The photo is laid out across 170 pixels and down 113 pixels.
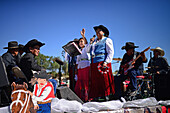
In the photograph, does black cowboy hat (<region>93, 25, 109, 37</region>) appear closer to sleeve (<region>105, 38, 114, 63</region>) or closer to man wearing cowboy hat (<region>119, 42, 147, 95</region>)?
sleeve (<region>105, 38, 114, 63</region>)

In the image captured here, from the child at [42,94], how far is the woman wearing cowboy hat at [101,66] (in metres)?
2.16

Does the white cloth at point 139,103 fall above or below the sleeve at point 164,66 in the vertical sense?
below

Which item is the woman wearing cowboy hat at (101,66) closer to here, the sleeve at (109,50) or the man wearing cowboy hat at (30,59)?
the sleeve at (109,50)

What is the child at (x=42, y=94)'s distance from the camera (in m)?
2.68

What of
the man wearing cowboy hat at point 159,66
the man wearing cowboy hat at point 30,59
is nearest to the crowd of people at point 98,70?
the man wearing cowboy hat at point 159,66

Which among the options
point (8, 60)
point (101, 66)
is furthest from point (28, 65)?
point (101, 66)

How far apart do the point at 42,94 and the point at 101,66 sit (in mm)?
2310

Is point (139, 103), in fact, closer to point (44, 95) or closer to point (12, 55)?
point (44, 95)

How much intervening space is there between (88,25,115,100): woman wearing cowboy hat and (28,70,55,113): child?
7.08ft

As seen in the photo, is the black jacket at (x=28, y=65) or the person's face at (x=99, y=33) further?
the person's face at (x=99, y=33)

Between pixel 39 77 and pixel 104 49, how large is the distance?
246 centimetres

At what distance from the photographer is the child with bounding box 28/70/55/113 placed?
2.68m

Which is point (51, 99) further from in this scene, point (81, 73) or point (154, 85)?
point (154, 85)

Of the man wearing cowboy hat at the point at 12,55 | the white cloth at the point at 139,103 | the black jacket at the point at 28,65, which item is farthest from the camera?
the man wearing cowboy hat at the point at 12,55
